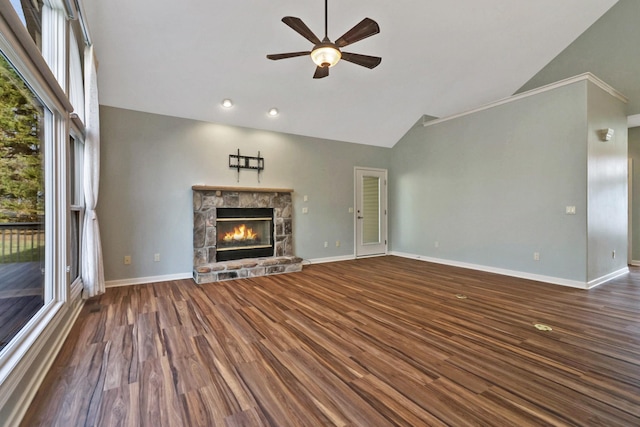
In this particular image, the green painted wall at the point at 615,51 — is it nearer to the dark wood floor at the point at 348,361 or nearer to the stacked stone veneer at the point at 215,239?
the dark wood floor at the point at 348,361

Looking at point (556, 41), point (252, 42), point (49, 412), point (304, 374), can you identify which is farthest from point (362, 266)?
point (556, 41)

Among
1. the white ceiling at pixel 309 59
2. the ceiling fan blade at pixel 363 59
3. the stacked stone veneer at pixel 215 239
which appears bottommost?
the stacked stone veneer at pixel 215 239

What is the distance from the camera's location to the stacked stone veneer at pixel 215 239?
179 inches

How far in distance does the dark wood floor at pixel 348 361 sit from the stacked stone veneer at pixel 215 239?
0.86m

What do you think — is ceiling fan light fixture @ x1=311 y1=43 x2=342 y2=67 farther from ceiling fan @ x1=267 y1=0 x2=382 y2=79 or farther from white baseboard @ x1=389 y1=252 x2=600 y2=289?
white baseboard @ x1=389 y1=252 x2=600 y2=289

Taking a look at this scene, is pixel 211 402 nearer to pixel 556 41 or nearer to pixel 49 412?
pixel 49 412

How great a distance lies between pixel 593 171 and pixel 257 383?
16.9 ft

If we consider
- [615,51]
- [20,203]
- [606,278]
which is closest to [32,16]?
[20,203]

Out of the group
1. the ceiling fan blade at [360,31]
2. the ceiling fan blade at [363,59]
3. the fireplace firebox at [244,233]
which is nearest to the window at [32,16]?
the ceiling fan blade at [360,31]

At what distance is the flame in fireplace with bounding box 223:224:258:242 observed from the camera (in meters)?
5.13

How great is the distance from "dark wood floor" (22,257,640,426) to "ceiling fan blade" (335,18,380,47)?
2748 mm

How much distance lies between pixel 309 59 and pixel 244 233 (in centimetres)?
314

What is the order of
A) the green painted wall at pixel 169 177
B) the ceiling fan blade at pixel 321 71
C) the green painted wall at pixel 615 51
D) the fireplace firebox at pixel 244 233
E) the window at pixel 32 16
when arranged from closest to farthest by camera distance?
the window at pixel 32 16 → the ceiling fan blade at pixel 321 71 → the green painted wall at pixel 169 177 → the green painted wall at pixel 615 51 → the fireplace firebox at pixel 244 233

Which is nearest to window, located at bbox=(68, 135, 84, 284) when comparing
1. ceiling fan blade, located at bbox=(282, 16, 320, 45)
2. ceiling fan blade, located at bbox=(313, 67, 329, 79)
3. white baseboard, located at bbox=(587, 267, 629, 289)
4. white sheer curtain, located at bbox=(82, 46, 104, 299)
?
white sheer curtain, located at bbox=(82, 46, 104, 299)
